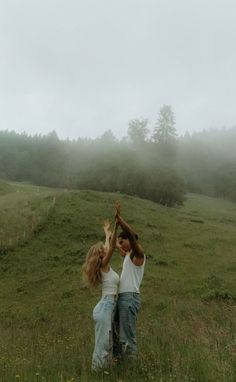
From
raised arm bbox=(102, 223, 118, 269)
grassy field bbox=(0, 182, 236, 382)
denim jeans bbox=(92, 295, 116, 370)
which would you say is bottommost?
grassy field bbox=(0, 182, 236, 382)

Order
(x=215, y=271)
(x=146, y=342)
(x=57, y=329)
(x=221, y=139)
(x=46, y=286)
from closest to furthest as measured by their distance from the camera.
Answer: (x=146, y=342) < (x=57, y=329) < (x=46, y=286) < (x=215, y=271) < (x=221, y=139)

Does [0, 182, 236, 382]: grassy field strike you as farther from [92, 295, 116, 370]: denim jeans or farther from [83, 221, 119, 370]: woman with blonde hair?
[83, 221, 119, 370]: woman with blonde hair

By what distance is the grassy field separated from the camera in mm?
6520

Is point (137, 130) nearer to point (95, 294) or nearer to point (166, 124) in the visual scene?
point (166, 124)

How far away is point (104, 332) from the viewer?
712 centimetres

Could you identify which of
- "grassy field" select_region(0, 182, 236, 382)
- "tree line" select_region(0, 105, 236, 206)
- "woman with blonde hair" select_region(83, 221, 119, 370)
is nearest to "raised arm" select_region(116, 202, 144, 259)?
"woman with blonde hair" select_region(83, 221, 119, 370)

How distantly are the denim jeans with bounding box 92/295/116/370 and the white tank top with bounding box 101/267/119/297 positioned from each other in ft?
0.29

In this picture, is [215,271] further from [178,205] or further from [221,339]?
[178,205]

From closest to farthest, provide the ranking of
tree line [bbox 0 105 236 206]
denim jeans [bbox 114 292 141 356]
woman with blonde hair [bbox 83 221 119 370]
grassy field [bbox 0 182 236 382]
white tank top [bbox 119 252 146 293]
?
grassy field [bbox 0 182 236 382]
woman with blonde hair [bbox 83 221 119 370]
denim jeans [bbox 114 292 141 356]
white tank top [bbox 119 252 146 293]
tree line [bbox 0 105 236 206]

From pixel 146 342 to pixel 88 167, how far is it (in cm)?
6965

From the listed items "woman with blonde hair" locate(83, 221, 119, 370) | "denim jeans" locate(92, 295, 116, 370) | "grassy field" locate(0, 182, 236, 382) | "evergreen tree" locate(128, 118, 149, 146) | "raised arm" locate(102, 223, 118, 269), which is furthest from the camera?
"evergreen tree" locate(128, 118, 149, 146)

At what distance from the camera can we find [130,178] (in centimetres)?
6894

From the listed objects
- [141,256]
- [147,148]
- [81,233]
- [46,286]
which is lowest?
[46,286]

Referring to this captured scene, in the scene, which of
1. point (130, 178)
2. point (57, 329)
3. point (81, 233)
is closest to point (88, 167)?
point (130, 178)
